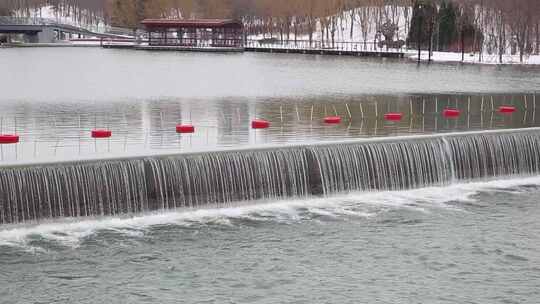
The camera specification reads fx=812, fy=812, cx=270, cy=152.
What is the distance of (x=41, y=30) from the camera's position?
488 ft

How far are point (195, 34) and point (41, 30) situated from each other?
32.1m

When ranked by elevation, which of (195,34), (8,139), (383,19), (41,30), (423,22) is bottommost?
(8,139)

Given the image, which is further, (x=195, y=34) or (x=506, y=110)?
(x=195, y=34)

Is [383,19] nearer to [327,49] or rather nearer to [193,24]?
[327,49]

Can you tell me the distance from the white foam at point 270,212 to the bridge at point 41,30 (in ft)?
400

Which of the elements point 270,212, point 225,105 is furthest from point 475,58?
point 270,212

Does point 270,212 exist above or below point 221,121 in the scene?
below

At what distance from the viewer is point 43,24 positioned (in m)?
151

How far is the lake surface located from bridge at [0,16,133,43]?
72056 millimetres

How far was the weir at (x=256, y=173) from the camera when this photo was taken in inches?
864

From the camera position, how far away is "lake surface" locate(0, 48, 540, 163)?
93.2 ft

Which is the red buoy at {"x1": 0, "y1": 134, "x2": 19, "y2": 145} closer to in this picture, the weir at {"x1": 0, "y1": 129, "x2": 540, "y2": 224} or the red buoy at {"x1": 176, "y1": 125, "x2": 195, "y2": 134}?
the weir at {"x1": 0, "y1": 129, "x2": 540, "y2": 224}

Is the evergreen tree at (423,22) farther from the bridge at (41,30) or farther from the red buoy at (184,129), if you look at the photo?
the red buoy at (184,129)

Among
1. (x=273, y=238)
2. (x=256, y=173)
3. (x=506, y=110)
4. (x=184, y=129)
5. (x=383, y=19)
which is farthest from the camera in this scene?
(x=383, y=19)
